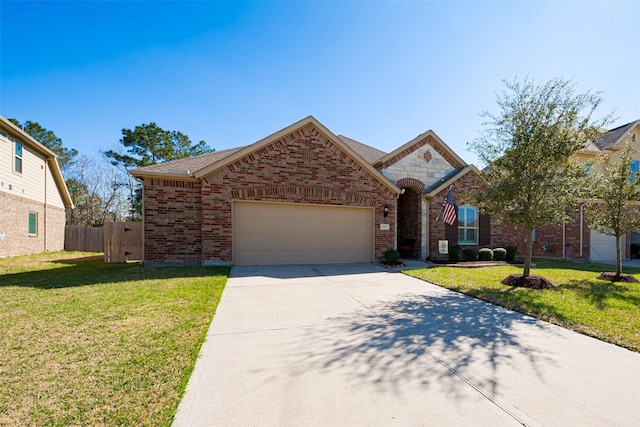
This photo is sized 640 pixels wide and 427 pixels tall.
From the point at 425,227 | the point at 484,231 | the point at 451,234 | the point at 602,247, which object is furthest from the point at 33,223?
the point at 602,247

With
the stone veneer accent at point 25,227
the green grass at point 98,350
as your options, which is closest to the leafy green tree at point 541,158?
the green grass at point 98,350

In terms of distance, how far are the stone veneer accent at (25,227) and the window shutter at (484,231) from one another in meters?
21.1

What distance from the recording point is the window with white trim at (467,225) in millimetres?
13695

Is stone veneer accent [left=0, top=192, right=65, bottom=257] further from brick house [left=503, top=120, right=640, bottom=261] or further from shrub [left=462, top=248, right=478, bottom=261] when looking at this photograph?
brick house [left=503, top=120, right=640, bottom=261]

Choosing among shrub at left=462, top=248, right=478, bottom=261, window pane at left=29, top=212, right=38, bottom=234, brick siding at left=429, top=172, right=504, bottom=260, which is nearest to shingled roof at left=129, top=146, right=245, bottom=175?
window pane at left=29, top=212, right=38, bottom=234

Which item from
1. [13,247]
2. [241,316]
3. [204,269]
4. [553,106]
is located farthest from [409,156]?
→ [13,247]

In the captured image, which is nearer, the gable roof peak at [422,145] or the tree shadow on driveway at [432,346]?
the tree shadow on driveway at [432,346]

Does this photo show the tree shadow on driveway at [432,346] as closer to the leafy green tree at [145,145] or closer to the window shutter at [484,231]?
the window shutter at [484,231]

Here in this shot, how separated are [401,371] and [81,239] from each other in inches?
853

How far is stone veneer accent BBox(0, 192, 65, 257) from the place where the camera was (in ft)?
40.3

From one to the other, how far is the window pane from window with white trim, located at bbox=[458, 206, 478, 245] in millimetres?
21107

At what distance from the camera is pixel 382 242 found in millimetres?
11984

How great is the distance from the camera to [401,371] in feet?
10.1

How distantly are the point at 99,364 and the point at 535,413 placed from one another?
427 cm
